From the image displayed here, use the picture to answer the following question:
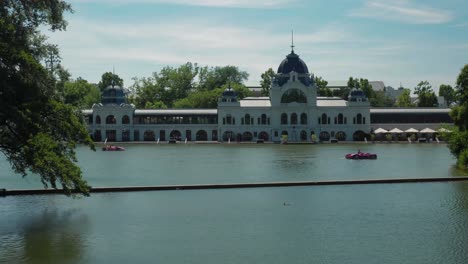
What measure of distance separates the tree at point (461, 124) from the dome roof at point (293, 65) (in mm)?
67421

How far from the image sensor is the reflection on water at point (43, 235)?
71.9ft

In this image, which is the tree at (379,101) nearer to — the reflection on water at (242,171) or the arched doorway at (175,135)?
the arched doorway at (175,135)

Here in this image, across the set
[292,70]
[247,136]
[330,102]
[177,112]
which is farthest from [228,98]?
[330,102]

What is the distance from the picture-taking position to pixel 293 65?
120000 millimetres

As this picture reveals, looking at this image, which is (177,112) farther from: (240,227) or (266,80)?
(240,227)

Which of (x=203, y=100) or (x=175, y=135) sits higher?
(x=203, y=100)

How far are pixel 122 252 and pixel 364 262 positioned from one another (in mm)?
8465

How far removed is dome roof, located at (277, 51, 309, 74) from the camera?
120 m

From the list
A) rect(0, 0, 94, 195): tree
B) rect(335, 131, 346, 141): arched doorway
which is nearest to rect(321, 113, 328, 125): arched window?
rect(335, 131, 346, 141): arched doorway

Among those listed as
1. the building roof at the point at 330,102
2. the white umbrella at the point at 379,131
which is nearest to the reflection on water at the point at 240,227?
the white umbrella at the point at 379,131

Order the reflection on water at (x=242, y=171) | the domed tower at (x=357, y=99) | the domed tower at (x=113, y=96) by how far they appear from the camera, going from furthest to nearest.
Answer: the domed tower at (x=113, y=96), the domed tower at (x=357, y=99), the reflection on water at (x=242, y=171)

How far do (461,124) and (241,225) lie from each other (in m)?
32.0

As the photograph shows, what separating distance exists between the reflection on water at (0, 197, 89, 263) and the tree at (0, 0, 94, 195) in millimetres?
1804

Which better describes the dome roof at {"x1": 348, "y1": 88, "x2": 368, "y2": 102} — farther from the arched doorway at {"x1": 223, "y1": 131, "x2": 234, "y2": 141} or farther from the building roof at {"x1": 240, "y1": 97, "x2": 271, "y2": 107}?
the arched doorway at {"x1": 223, "y1": 131, "x2": 234, "y2": 141}
